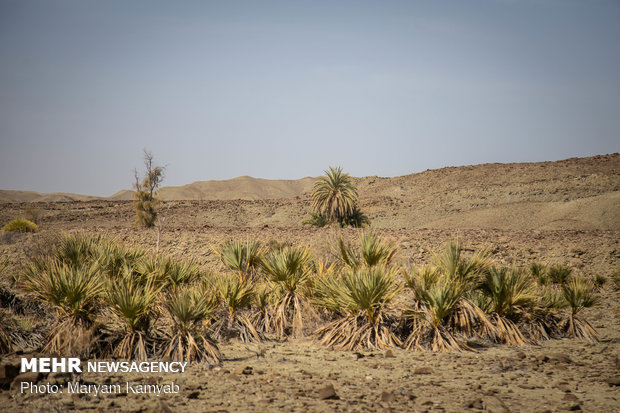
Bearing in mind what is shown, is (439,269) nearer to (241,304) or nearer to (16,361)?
(241,304)

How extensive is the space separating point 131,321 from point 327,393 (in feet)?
11.3

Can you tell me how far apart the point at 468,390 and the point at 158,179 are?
91.1 feet

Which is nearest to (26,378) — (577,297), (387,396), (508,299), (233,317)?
(233,317)

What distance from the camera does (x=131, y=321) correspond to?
24.5 feet

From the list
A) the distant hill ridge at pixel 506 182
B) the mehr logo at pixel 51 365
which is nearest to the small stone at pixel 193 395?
the mehr logo at pixel 51 365

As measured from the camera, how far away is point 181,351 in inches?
288

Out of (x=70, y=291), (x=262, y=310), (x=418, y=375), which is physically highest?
(x=70, y=291)

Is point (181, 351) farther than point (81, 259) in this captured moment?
No

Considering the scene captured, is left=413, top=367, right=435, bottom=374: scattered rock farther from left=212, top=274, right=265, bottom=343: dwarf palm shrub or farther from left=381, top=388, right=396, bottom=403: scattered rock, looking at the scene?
left=212, top=274, right=265, bottom=343: dwarf palm shrub

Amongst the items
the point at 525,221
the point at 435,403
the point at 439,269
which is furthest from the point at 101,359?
the point at 525,221

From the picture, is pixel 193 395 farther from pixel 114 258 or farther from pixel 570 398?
pixel 114 258

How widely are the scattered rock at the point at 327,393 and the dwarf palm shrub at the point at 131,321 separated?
299 centimetres

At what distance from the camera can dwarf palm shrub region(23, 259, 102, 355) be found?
23.6 ft

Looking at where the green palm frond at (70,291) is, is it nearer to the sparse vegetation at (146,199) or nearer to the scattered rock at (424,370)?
the scattered rock at (424,370)
